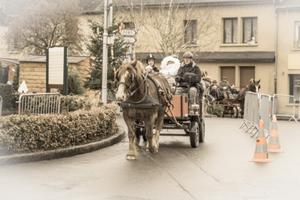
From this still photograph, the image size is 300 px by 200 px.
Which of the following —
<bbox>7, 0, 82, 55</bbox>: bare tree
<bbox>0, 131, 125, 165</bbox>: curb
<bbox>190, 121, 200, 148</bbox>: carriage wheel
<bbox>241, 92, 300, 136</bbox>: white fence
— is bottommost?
<bbox>0, 131, 125, 165</bbox>: curb

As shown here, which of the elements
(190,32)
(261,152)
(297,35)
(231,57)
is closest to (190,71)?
(261,152)

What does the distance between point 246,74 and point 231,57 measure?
131 cm

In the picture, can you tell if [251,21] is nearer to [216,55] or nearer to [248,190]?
[216,55]

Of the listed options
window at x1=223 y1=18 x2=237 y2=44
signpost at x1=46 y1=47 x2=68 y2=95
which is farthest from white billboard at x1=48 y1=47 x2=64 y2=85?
window at x1=223 y1=18 x2=237 y2=44

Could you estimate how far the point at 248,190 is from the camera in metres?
9.09

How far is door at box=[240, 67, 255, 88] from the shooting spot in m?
36.9

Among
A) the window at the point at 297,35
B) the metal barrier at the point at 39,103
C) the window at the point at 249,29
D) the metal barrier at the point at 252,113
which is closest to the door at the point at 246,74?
the window at the point at 249,29

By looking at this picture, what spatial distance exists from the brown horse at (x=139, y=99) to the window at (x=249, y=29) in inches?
976

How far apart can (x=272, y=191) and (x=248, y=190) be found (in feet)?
1.06

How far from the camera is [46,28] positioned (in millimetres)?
32469

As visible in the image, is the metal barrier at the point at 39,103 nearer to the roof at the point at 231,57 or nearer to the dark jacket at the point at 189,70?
the dark jacket at the point at 189,70

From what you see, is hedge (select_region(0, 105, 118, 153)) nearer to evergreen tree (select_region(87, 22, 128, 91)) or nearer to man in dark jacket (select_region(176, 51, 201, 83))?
man in dark jacket (select_region(176, 51, 201, 83))

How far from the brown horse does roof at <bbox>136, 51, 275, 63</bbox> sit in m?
23.3

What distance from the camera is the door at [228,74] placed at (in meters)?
37.2
